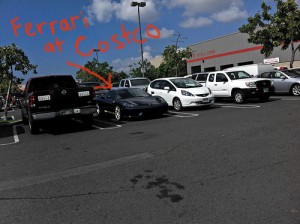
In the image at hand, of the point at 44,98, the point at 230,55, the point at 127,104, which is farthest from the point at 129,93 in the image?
the point at 230,55

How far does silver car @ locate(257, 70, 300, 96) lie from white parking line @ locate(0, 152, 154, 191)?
44.0 feet

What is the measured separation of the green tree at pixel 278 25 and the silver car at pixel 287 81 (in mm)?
6412

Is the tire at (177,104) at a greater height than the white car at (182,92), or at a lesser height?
lesser

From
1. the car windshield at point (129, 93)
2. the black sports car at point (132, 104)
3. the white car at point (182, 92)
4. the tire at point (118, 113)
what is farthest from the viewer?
the white car at point (182, 92)

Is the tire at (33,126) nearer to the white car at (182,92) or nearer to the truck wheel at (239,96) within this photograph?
the white car at (182,92)

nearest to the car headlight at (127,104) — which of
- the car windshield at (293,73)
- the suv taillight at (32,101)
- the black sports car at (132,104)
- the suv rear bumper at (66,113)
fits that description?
the black sports car at (132,104)

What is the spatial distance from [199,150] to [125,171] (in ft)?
5.81

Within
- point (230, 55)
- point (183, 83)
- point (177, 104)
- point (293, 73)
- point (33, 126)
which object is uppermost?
point (230, 55)

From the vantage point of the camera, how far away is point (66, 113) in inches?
409

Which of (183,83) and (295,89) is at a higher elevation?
(183,83)

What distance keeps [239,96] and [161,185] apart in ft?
38.4

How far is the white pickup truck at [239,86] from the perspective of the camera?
15258mm

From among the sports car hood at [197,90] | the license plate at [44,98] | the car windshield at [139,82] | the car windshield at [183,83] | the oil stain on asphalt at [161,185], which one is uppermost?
the car windshield at [139,82]

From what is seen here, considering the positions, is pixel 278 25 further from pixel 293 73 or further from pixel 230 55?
pixel 230 55
